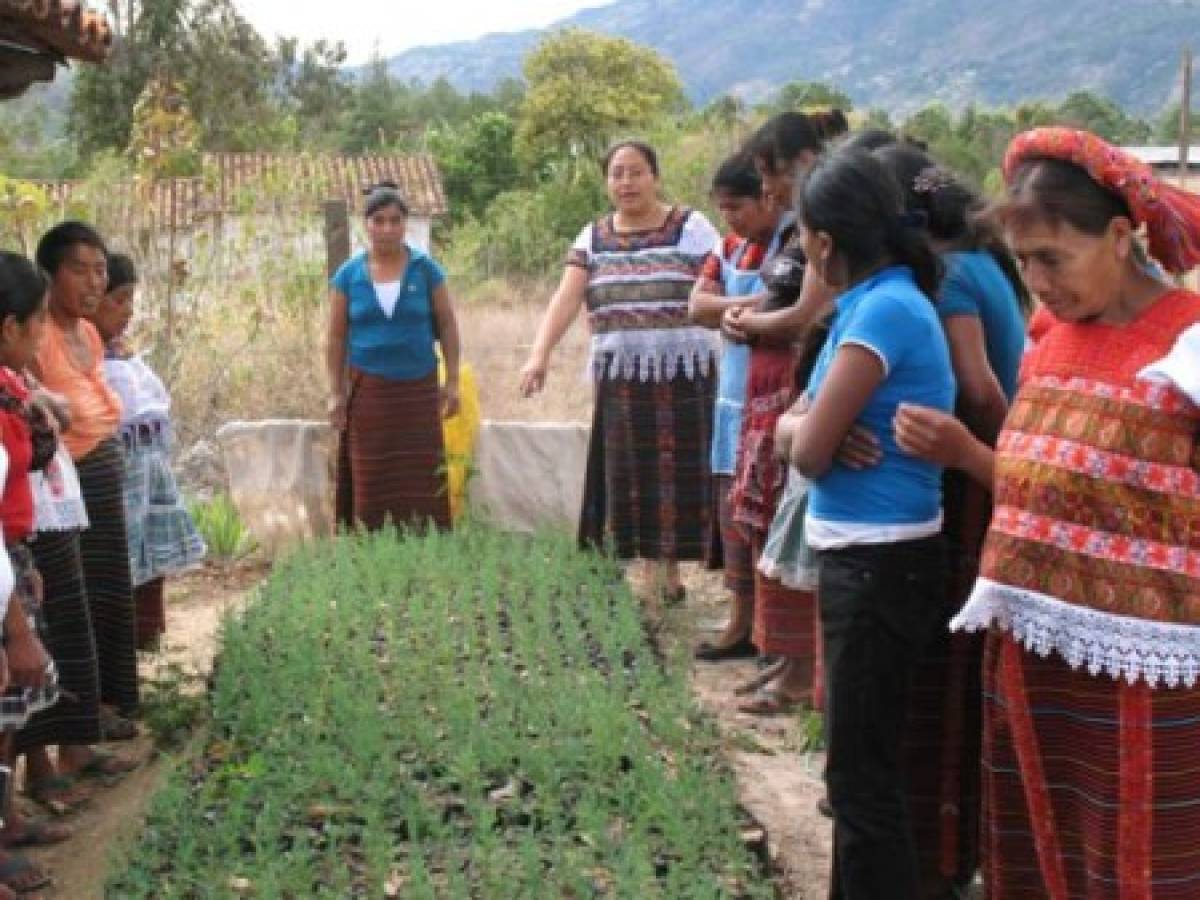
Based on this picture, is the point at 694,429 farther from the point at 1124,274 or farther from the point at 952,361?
the point at 1124,274

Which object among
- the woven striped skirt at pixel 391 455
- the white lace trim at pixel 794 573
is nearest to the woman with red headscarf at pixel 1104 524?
the white lace trim at pixel 794 573

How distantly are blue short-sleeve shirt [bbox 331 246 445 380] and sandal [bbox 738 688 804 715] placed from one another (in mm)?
2617

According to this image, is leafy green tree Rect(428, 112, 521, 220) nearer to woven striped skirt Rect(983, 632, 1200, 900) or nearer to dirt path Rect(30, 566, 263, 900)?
dirt path Rect(30, 566, 263, 900)

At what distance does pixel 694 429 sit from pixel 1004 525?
3.66m

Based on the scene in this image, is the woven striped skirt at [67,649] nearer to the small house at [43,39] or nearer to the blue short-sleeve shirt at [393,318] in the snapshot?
the small house at [43,39]

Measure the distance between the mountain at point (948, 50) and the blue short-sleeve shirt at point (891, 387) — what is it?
117080 millimetres

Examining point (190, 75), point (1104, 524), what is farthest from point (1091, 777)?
point (190, 75)

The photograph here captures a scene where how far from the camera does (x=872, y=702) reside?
9.68 feet

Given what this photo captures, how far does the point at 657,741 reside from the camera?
434 centimetres

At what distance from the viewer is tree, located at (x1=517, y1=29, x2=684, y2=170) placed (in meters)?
39.6

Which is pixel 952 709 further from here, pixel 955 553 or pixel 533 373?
pixel 533 373

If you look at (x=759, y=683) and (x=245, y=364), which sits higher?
(x=245, y=364)

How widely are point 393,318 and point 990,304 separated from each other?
4.00m

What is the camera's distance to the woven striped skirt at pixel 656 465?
6266mm
